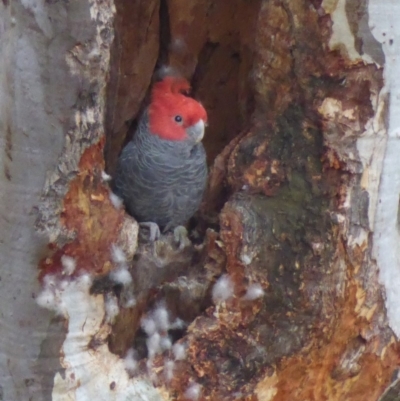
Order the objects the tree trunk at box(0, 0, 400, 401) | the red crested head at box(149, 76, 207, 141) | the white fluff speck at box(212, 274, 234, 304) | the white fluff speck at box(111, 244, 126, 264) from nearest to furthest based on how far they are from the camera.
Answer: the tree trunk at box(0, 0, 400, 401) → the white fluff speck at box(111, 244, 126, 264) → the white fluff speck at box(212, 274, 234, 304) → the red crested head at box(149, 76, 207, 141)

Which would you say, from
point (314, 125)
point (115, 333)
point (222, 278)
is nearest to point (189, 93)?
point (314, 125)

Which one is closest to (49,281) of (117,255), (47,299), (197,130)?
(47,299)

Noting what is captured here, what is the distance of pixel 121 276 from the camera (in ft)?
4.11

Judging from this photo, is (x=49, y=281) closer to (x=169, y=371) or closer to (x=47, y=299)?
(x=47, y=299)

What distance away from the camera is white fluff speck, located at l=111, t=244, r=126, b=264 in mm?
1199

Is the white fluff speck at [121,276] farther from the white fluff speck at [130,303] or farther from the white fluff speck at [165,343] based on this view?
the white fluff speck at [165,343]

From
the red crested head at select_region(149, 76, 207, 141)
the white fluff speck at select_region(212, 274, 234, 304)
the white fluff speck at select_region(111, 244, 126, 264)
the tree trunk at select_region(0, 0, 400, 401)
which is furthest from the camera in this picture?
the red crested head at select_region(149, 76, 207, 141)

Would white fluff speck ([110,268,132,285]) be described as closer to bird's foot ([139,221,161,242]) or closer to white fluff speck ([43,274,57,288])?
white fluff speck ([43,274,57,288])

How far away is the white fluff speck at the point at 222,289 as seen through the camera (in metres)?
1.31

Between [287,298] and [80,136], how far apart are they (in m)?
0.63

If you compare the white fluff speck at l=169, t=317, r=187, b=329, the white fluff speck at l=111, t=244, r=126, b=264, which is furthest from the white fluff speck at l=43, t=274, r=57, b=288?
the white fluff speck at l=169, t=317, r=187, b=329

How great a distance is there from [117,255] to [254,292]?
13.8 inches

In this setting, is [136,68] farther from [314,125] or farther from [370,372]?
[370,372]

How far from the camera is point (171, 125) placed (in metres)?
1.55
